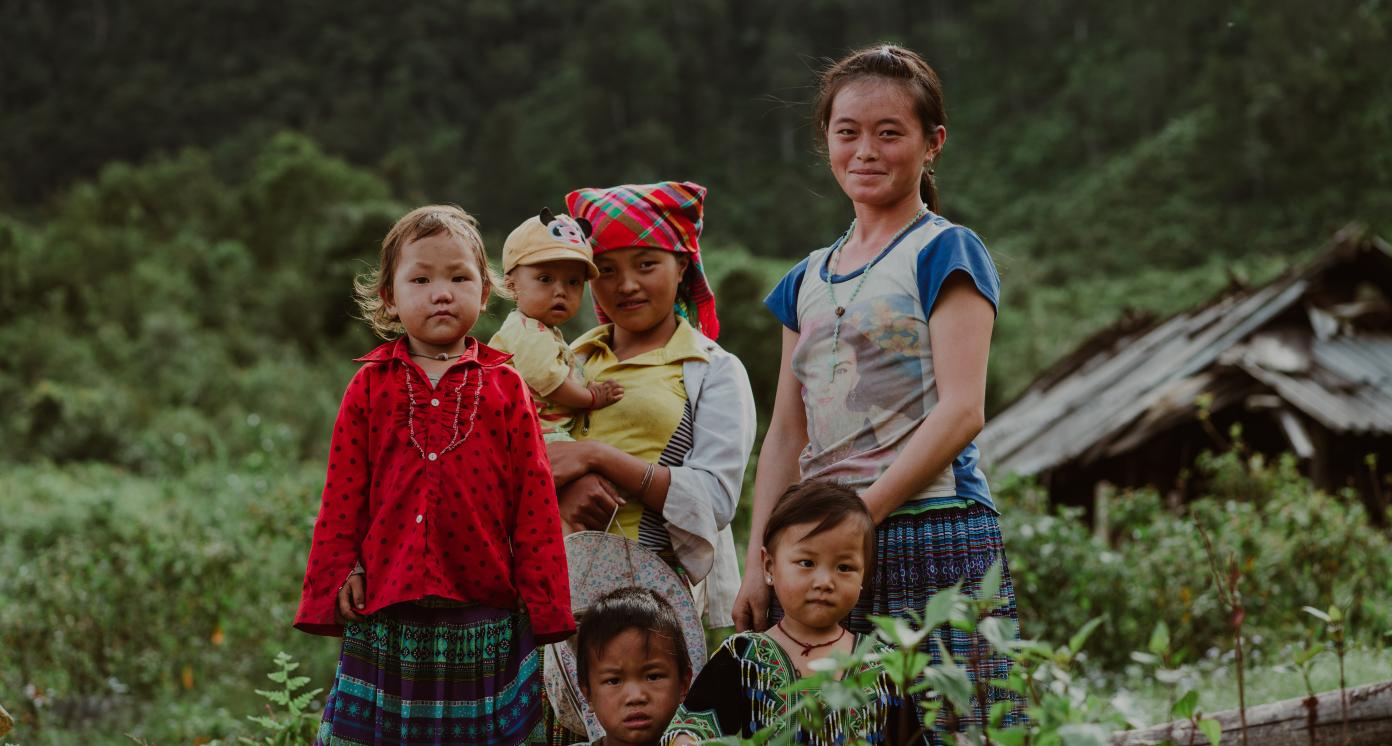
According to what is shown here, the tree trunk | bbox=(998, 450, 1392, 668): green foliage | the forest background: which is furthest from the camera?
the forest background

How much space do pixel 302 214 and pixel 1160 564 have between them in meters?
29.8

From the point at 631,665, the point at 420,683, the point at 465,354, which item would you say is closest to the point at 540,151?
the point at 465,354

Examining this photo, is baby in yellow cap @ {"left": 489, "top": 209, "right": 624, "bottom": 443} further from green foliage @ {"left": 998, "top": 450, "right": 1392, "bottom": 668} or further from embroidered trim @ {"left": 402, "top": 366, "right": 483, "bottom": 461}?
green foliage @ {"left": 998, "top": 450, "right": 1392, "bottom": 668}

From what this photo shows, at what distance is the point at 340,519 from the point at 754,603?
0.83 meters

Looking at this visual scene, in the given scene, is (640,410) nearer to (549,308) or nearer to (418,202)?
(549,308)

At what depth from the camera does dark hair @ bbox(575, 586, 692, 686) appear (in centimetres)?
268

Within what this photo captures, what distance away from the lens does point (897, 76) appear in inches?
103

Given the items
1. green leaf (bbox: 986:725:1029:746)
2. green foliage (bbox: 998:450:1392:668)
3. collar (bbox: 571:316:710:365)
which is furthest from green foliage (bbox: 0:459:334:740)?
green leaf (bbox: 986:725:1029:746)

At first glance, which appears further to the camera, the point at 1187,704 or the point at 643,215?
the point at 643,215

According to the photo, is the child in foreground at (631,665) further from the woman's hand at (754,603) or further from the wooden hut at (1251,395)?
the wooden hut at (1251,395)

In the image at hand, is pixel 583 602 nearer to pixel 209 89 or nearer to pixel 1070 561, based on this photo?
pixel 1070 561

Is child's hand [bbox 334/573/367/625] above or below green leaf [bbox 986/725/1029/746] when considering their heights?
above

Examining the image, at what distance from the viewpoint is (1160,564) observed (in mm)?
6680

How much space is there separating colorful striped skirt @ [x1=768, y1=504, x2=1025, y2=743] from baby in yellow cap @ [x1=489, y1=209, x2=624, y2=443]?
28.1 inches
